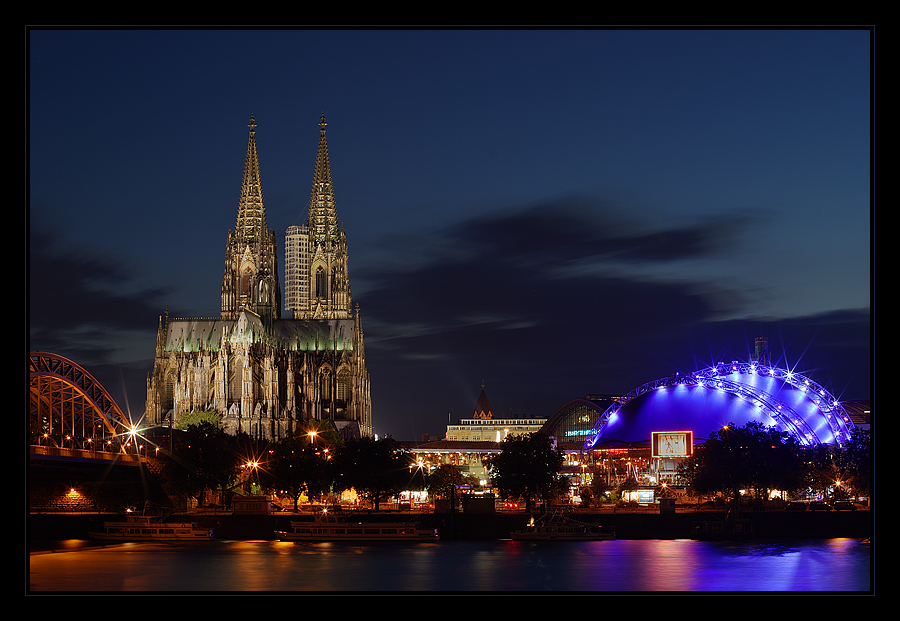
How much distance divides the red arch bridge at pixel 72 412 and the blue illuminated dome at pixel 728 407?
172ft

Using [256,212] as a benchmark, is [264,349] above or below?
below

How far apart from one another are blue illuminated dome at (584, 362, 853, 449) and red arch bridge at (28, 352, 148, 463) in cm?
5246

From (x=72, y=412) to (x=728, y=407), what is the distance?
6673 centimetres

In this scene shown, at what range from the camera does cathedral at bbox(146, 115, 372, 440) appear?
165875mm

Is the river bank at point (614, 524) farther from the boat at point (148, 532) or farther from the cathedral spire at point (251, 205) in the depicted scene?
the cathedral spire at point (251, 205)

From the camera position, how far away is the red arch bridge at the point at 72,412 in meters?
97.4

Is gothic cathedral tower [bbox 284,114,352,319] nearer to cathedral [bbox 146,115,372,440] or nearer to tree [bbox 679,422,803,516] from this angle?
cathedral [bbox 146,115,372,440]

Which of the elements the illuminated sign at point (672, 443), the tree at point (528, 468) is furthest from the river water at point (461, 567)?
the illuminated sign at point (672, 443)

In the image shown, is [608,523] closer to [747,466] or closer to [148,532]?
[747,466]

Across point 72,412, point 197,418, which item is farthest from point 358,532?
point 197,418

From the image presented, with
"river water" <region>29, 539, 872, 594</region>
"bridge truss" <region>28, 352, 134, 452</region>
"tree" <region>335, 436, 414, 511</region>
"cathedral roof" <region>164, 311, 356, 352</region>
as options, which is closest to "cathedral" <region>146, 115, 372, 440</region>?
"cathedral roof" <region>164, 311, 356, 352</region>

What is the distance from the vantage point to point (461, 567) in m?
66.0
